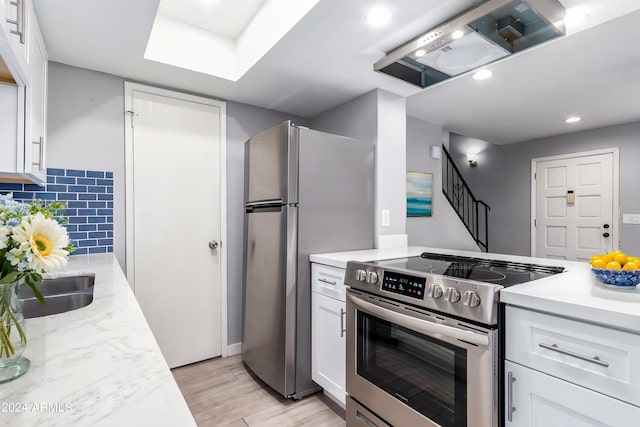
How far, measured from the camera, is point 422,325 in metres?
1.34

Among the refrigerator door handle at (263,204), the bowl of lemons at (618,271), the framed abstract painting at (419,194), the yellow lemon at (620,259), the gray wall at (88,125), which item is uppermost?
the gray wall at (88,125)

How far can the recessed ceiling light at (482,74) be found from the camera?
2.38 meters

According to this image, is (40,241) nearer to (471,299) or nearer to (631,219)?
(471,299)

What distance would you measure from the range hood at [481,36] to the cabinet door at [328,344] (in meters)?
1.46

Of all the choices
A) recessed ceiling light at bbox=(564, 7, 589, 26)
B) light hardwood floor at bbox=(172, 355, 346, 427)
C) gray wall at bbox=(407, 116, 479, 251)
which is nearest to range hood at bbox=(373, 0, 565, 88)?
recessed ceiling light at bbox=(564, 7, 589, 26)

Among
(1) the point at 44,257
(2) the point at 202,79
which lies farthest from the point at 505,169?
(1) the point at 44,257

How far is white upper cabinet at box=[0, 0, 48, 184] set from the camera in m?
1.24

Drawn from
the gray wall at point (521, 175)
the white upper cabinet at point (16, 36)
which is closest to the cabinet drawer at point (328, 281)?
the white upper cabinet at point (16, 36)

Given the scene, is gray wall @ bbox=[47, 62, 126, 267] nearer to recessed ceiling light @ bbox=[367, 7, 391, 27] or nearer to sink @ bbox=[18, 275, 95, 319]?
sink @ bbox=[18, 275, 95, 319]

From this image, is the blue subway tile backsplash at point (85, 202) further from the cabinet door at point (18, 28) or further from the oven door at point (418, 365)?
the oven door at point (418, 365)

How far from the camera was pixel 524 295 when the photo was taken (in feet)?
3.58

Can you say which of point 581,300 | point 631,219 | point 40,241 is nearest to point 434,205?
point 631,219

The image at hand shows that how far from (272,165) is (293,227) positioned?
0.46m

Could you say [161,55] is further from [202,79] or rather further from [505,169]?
[505,169]
